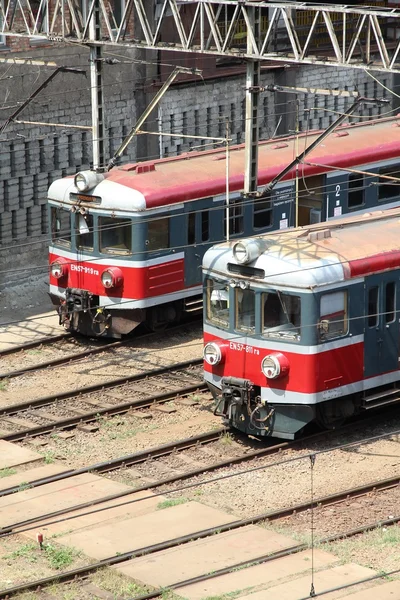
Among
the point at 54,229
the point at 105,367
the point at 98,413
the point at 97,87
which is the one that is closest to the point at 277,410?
the point at 98,413

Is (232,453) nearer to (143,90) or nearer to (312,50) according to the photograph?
(143,90)

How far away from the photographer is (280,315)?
675 inches

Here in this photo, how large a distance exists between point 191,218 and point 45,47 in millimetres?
6722

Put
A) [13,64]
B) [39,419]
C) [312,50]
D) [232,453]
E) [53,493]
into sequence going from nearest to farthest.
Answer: [53,493] → [232,453] → [39,419] → [13,64] → [312,50]

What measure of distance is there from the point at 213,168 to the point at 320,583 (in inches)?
415

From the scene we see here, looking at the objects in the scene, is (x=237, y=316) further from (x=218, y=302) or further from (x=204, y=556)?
(x=204, y=556)

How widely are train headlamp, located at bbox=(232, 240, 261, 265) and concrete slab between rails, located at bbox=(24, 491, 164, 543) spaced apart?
10.7 feet

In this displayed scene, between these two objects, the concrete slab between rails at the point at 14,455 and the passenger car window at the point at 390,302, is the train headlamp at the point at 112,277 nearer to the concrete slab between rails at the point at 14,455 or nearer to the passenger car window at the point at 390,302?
the concrete slab between rails at the point at 14,455

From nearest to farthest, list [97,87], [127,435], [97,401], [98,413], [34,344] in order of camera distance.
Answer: [127,435] < [98,413] < [97,401] < [97,87] < [34,344]

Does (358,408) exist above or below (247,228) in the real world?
below

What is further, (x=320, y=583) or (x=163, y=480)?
(x=163, y=480)

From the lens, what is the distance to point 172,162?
23.1 metres

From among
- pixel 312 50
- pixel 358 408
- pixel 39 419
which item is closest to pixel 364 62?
pixel 358 408

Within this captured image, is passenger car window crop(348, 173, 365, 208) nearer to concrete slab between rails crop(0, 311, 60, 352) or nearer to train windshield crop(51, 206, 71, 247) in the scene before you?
train windshield crop(51, 206, 71, 247)
